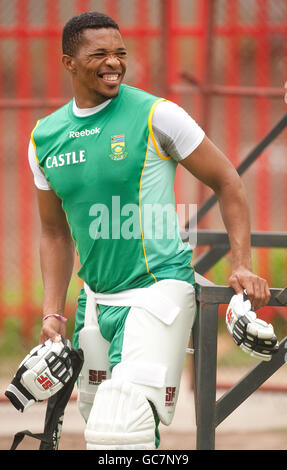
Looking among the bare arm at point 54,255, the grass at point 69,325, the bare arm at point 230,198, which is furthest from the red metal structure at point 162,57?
the bare arm at point 230,198

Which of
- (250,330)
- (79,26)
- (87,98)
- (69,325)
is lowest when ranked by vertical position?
(69,325)

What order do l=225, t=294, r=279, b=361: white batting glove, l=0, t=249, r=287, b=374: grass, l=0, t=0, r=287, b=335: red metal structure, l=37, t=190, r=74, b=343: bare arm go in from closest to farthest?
l=225, t=294, r=279, b=361: white batting glove → l=37, t=190, r=74, b=343: bare arm → l=0, t=0, r=287, b=335: red metal structure → l=0, t=249, r=287, b=374: grass

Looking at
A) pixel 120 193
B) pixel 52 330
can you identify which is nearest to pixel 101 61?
pixel 120 193

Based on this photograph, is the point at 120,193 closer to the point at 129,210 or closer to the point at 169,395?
the point at 129,210

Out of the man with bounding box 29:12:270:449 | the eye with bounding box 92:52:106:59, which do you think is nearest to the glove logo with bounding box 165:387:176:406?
the man with bounding box 29:12:270:449

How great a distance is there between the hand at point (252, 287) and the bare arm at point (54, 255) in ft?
2.72

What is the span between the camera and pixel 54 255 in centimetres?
339

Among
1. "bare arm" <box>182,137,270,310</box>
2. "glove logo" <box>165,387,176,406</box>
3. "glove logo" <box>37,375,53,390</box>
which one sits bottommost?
"glove logo" <box>37,375,53,390</box>

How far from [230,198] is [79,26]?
2.78ft

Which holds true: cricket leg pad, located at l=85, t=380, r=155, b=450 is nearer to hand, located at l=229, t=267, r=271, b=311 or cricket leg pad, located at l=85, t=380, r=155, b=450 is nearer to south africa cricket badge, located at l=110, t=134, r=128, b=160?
hand, located at l=229, t=267, r=271, b=311

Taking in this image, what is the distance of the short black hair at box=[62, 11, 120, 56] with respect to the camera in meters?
3.05

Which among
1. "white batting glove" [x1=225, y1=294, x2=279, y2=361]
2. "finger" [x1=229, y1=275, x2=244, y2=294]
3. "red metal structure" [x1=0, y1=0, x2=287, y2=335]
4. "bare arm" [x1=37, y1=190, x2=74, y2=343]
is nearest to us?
→ "white batting glove" [x1=225, y1=294, x2=279, y2=361]

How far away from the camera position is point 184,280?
3.09m
